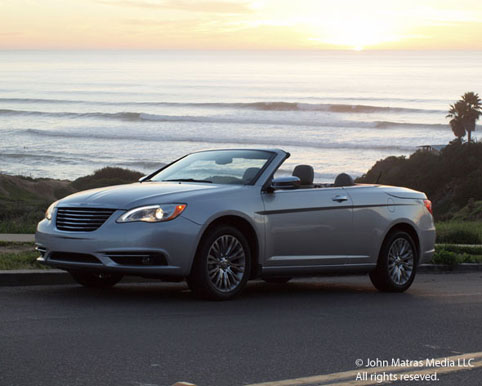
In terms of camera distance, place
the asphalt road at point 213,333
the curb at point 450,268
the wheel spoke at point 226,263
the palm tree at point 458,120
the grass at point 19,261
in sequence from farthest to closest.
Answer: the palm tree at point 458,120 → the curb at point 450,268 → the grass at point 19,261 → the wheel spoke at point 226,263 → the asphalt road at point 213,333

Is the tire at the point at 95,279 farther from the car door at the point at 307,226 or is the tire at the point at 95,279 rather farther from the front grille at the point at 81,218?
the car door at the point at 307,226

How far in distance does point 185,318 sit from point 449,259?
8623 mm

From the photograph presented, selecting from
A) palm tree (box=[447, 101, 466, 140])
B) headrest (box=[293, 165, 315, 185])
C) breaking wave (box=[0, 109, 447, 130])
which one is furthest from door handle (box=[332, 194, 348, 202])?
palm tree (box=[447, 101, 466, 140])

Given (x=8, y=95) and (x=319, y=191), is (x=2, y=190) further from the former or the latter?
(x=8, y=95)

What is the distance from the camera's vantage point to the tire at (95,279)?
409 inches

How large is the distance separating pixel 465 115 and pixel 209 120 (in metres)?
24.5

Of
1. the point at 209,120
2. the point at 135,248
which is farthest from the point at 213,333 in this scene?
the point at 209,120

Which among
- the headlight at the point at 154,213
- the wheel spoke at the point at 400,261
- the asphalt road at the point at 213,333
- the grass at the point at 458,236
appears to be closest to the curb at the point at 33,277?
the asphalt road at the point at 213,333

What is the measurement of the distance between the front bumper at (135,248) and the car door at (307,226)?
3.82 ft

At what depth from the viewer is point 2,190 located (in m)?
31.2

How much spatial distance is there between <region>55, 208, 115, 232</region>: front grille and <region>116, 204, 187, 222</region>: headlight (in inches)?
7.5

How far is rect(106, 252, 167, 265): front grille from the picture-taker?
919 cm

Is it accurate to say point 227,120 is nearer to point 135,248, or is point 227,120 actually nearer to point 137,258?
point 137,258

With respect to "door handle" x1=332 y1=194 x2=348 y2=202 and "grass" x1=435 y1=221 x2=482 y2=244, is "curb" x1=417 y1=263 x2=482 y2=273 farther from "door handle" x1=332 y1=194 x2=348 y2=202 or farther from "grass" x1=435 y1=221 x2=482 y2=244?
"grass" x1=435 y1=221 x2=482 y2=244
